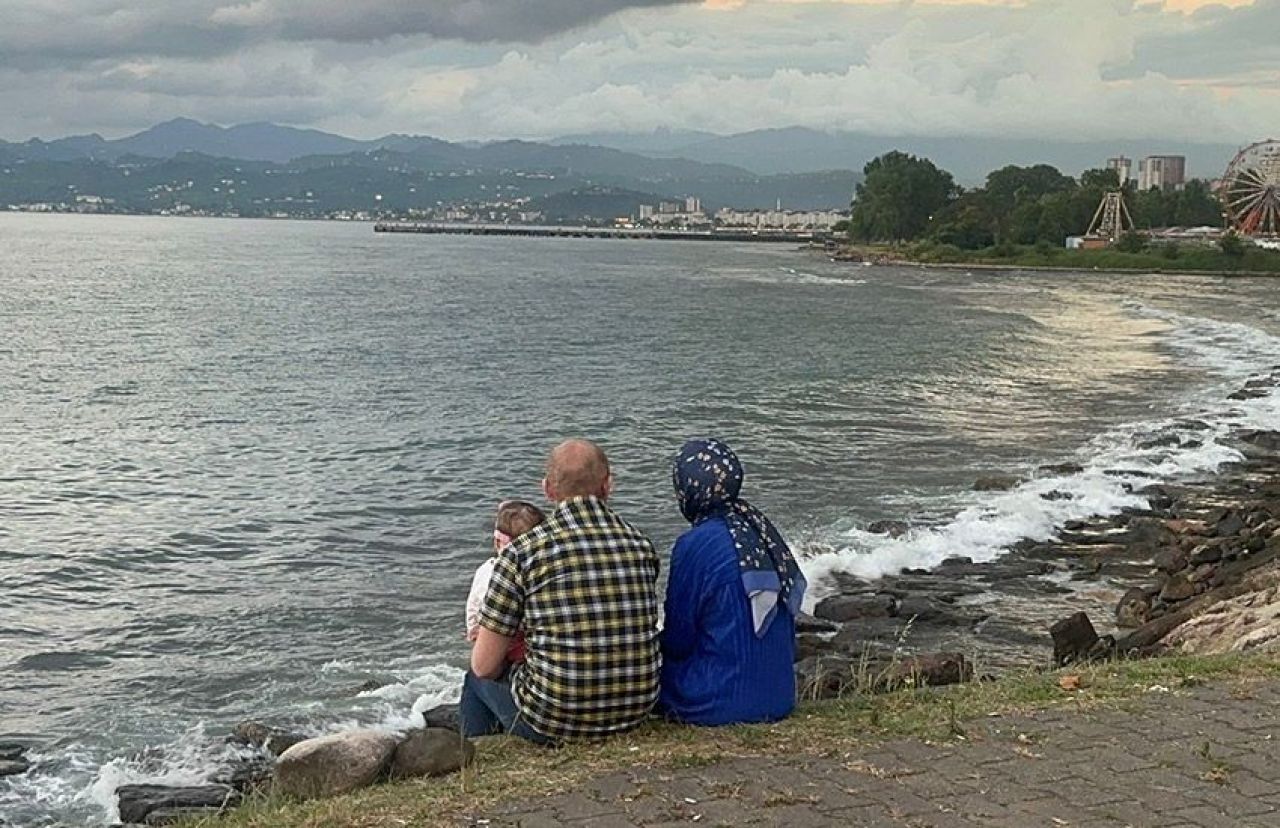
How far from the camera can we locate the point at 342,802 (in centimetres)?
617

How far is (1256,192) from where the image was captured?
167m

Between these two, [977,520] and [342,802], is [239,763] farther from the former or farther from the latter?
[977,520]

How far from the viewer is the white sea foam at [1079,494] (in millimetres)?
19359

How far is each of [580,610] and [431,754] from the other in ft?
4.07

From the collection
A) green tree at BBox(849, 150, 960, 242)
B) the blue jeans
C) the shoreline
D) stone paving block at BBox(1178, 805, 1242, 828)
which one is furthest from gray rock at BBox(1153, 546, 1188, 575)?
green tree at BBox(849, 150, 960, 242)

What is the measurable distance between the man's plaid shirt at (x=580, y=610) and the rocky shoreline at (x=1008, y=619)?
26.7 inches

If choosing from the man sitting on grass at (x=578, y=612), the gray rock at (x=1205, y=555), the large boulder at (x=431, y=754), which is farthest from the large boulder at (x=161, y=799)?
the gray rock at (x=1205, y=555)

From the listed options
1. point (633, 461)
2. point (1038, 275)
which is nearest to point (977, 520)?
point (633, 461)

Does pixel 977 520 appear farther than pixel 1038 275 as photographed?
No

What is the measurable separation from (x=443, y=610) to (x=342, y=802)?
11068 millimetres

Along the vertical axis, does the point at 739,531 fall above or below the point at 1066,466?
above

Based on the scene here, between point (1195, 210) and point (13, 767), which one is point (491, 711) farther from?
point (1195, 210)

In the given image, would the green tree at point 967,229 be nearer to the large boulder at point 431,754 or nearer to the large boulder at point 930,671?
the large boulder at point 930,671

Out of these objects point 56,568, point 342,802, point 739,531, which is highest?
Result: point 739,531
